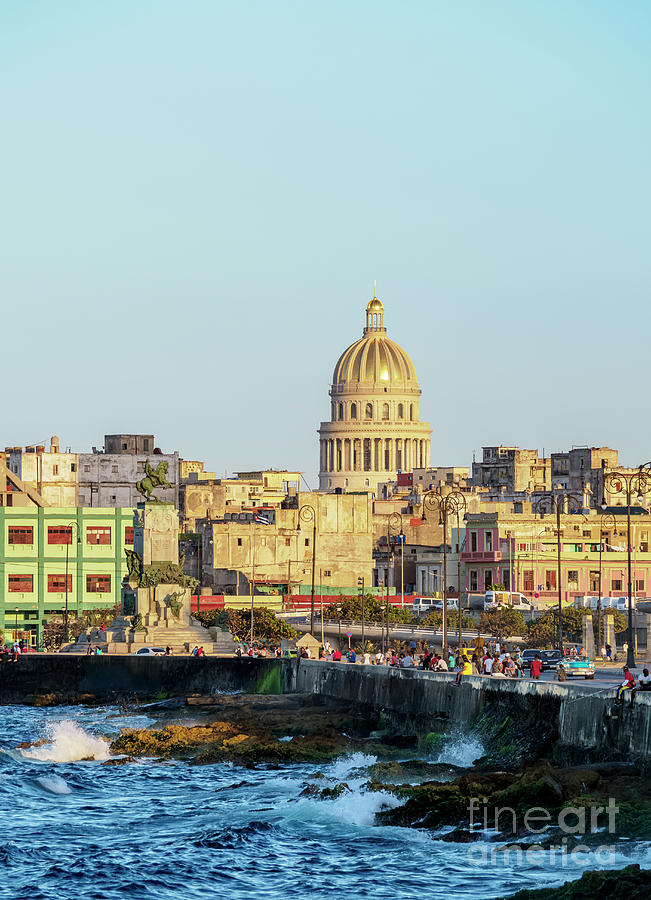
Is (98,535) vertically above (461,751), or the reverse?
(98,535)

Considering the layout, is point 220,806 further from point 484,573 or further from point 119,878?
point 484,573

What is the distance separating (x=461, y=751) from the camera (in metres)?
52.0

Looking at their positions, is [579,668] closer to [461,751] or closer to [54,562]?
[461,751]

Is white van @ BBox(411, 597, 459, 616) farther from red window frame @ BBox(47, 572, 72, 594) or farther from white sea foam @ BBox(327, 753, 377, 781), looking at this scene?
white sea foam @ BBox(327, 753, 377, 781)

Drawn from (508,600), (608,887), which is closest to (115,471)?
(508,600)

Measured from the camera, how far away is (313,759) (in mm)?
55188

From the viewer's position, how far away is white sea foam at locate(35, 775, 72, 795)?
53.5 m

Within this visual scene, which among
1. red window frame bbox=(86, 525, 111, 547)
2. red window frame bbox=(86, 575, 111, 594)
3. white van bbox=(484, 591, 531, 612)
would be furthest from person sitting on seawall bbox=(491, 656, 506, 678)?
red window frame bbox=(86, 525, 111, 547)

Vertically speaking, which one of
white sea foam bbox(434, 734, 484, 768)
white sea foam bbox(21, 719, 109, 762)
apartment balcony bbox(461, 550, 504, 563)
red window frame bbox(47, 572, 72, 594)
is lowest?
white sea foam bbox(21, 719, 109, 762)

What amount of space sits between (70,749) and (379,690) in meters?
10.3

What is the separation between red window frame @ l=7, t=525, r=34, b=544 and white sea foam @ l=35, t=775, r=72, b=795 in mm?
64430

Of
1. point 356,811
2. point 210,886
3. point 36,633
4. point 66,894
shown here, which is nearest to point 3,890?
point 66,894

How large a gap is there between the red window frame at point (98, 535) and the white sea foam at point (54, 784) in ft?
212

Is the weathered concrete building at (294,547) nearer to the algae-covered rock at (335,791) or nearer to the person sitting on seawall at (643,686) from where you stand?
the algae-covered rock at (335,791)
